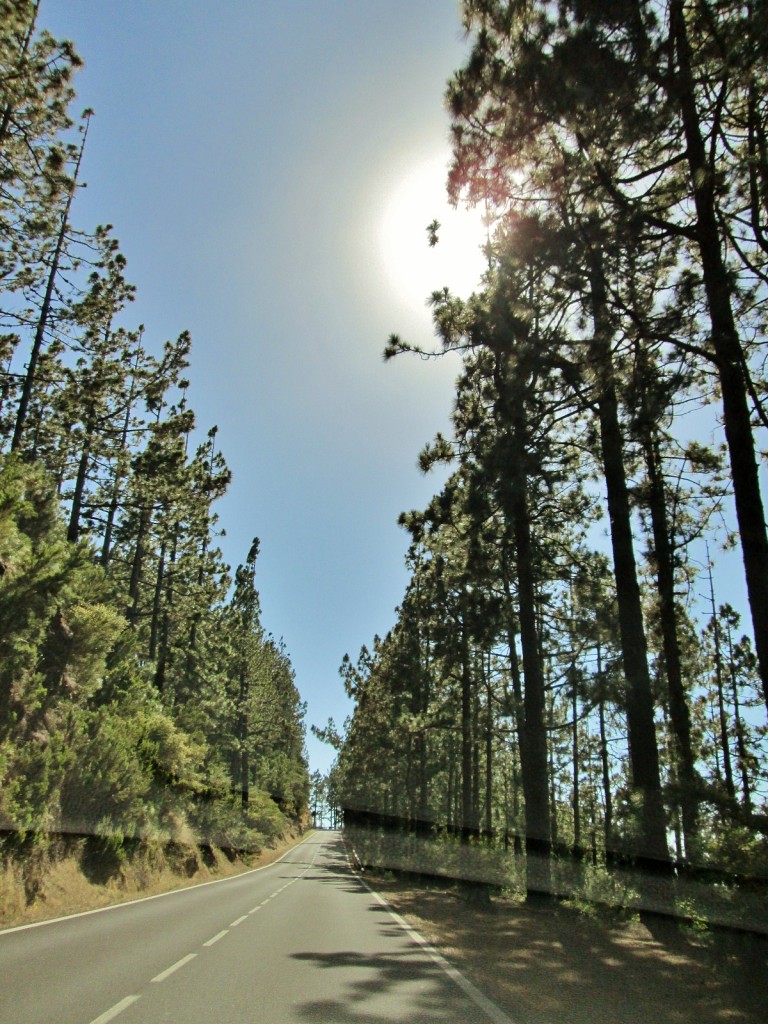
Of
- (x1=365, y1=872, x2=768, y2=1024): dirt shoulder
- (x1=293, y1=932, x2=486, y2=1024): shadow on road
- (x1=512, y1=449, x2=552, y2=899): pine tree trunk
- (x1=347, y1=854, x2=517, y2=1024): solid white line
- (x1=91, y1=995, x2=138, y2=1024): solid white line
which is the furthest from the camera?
(x1=512, y1=449, x2=552, y2=899): pine tree trunk

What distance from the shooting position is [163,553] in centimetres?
3142

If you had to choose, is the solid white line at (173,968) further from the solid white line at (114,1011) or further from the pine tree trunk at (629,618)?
the pine tree trunk at (629,618)

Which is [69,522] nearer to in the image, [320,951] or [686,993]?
[320,951]

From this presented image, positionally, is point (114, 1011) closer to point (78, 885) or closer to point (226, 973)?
point (226, 973)

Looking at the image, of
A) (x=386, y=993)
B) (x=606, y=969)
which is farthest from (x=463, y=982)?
(x=606, y=969)

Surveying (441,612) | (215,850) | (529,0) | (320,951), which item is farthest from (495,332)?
(215,850)

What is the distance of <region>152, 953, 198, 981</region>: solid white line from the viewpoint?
7516mm

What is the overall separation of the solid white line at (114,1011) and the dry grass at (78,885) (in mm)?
6107

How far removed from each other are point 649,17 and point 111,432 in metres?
18.6

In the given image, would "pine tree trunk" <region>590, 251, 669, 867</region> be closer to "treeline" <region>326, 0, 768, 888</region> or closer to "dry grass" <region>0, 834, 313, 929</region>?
"treeline" <region>326, 0, 768, 888</region>

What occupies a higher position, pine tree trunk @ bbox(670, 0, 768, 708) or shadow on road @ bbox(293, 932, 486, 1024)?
pine tree trunk @ bbox(670, 0, 768, 708)

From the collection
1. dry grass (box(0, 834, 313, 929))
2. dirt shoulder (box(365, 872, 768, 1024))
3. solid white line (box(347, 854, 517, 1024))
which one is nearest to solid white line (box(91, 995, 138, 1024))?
solid white line (box(347, 854, 517, 1024))

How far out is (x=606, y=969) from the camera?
8.61 meters

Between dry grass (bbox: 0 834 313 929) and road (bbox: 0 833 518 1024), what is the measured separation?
3.15 ft
